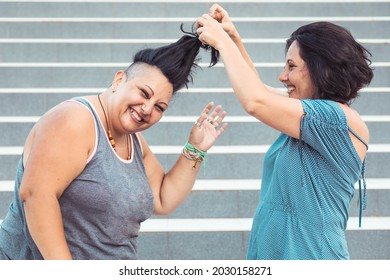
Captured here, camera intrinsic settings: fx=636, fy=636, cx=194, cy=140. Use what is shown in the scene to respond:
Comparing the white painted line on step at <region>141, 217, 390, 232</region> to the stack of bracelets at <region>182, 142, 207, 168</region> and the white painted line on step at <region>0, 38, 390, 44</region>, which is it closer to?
the stack of bracelets at <region>182, 142, 207, 168</region>

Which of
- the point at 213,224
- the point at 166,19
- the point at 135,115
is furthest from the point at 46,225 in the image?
the point at 166,19

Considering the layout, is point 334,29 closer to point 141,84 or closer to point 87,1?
point 141,84

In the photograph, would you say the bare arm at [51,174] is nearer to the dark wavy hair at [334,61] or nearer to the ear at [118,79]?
the ear at [118,79]

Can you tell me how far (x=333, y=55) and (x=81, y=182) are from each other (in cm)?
77

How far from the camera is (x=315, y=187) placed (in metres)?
1.74

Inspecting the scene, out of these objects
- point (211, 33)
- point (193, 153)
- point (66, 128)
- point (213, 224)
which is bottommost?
point (213, 224)

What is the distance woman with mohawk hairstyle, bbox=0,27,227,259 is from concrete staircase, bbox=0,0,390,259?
166cm

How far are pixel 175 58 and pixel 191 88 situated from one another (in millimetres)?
2946

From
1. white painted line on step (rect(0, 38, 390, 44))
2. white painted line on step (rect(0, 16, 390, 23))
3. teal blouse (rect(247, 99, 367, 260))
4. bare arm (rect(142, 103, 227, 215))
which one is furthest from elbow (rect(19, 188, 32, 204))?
white painted line on step (rect(0, 16, 390, 23))

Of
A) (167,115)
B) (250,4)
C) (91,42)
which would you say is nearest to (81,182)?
(167,115)

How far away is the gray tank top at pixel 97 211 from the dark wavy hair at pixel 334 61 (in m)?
0.59

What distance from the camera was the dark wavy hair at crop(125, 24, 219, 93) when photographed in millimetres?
1754

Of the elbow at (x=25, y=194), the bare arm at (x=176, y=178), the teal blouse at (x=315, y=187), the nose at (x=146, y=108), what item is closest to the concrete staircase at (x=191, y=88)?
the bare arm at (x=176, y=178)

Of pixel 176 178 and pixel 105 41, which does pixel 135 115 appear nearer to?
pixel 176 178
